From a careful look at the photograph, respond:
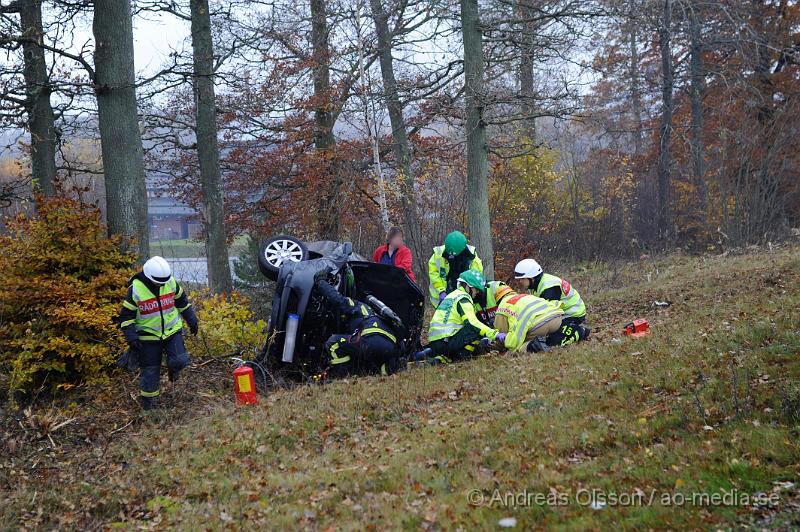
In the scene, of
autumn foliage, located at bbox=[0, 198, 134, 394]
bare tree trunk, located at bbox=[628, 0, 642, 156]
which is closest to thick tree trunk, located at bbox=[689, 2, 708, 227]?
bare tree trunk, located at bbox=[628, 0, 642, 156]

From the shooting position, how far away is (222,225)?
697 inches

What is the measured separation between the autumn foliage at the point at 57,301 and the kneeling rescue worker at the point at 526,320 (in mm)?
5264

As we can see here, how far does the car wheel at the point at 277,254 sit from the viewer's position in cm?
992

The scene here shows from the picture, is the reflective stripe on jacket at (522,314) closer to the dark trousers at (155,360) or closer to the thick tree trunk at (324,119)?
the dark trousers at (155,360)

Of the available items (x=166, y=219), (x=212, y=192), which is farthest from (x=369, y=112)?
(x=166, y=219)

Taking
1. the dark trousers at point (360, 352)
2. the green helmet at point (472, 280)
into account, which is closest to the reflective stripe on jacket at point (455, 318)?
the green helmet at point (472, 280)

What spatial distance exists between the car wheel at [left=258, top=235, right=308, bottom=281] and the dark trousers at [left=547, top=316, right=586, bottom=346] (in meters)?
3.77

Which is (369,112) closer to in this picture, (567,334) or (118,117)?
(118,117)

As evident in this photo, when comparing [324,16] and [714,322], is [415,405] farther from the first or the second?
[324,16]

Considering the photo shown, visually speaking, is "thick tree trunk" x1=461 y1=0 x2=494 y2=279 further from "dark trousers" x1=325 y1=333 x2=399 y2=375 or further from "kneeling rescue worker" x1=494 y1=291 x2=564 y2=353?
"dark trousers" x1=325 y1=333 x2=399 y2=375

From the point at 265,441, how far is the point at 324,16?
12762 mm

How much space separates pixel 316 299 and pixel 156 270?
2047 mm

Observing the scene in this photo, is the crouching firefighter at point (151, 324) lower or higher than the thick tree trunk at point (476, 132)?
lower

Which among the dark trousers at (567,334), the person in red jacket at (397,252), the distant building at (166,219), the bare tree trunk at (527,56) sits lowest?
the dark trousers at (567,334)
